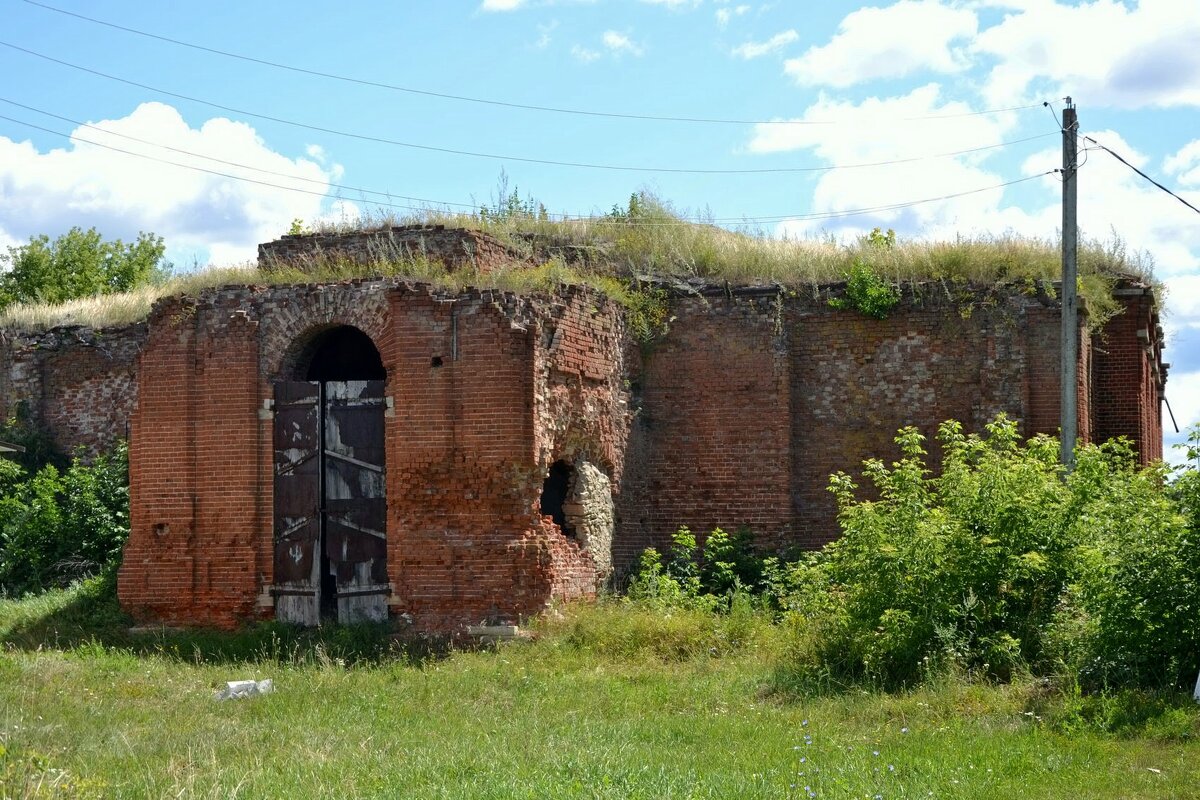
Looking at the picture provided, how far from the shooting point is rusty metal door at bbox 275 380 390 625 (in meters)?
14.7

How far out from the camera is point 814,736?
9.66 metres

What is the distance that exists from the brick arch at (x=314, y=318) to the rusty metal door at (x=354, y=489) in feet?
1.94

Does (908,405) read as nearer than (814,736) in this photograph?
No

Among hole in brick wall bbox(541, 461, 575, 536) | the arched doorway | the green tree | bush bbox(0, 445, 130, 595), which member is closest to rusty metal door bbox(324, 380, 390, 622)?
the arched doorway

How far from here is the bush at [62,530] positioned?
58.1 ft

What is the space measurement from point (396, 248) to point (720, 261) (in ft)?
14.7

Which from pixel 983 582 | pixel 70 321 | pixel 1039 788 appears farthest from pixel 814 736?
pixel 70 321

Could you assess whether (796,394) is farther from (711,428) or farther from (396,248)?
(396,248)

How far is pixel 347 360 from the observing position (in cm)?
1659

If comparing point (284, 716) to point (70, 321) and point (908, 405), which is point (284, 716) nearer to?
point (908, 405)

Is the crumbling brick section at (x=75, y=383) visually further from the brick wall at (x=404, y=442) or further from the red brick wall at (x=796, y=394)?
the red brick wall at (x=796, y=394)

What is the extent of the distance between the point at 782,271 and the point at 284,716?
9.49m

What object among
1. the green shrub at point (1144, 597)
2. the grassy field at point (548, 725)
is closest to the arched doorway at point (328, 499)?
the grassy field at point (548, 725)

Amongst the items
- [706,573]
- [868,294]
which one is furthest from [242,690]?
[868,294]
